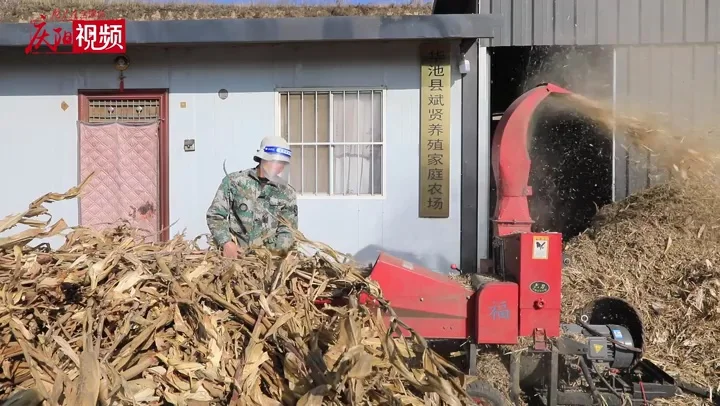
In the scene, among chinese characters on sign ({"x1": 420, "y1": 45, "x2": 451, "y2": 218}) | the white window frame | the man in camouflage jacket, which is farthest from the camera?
the white window frame

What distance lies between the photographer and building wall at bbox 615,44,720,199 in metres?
7.83

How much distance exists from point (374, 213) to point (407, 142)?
1030 mm

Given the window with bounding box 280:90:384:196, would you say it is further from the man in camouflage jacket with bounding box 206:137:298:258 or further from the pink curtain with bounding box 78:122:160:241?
the man in camouflage jacket with bounding box 206:137:298:258

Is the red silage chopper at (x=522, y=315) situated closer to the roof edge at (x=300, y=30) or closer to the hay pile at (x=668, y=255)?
the hay pile at (x=668, y=255)

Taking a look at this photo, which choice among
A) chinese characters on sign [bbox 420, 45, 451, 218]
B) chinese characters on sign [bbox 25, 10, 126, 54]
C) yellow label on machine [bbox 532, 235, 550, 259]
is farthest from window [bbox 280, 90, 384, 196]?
yellow label on machine [bbox 532, 235, 550, 259]

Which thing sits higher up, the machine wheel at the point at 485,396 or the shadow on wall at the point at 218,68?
the shadow on wall at the point at 218,68

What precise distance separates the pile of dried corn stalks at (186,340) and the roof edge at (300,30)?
446 centimetres

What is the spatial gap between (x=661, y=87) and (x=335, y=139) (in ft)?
15.1

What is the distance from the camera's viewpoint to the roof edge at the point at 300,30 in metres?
6.82

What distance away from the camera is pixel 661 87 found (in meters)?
7.93

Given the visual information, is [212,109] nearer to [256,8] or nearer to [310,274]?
[310,274]

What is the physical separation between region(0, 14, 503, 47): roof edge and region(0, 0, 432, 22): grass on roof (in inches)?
407

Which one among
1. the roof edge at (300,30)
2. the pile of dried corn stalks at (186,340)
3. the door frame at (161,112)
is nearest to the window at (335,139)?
the roof edge at (300,30)

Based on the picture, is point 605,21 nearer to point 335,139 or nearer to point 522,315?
point 335,139
